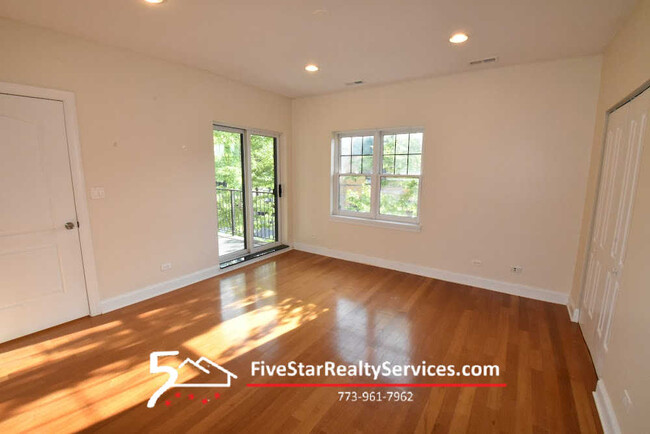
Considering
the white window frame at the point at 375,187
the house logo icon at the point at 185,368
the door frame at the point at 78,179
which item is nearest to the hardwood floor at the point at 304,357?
the house logo icon at the point at 185,368

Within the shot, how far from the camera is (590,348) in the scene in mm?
2496

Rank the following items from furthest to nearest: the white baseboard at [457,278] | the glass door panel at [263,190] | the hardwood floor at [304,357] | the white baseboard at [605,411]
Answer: the glass door panel at [263,190] → the white baseboard at [457,278] → the hardwood floor at [304,357] → the white baseboard at [605,411]

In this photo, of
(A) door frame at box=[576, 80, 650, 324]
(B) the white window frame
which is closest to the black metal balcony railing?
(B) the white window frame

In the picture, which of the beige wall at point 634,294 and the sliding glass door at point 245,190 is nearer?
the beige wall at point 634,294

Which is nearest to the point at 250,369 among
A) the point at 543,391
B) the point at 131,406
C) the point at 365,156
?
the point at 131,406

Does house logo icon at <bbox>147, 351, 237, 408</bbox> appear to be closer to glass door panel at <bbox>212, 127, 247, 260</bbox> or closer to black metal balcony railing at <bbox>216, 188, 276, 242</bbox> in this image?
glass door panel at <bbox>212, 127, 247, 260</bbox>

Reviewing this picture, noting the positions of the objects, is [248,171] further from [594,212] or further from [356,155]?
[594,212]

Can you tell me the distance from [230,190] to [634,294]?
4.56 metres

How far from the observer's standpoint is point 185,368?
2.29 meters

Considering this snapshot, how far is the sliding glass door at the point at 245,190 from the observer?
175 inches

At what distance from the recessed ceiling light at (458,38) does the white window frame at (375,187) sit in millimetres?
1445

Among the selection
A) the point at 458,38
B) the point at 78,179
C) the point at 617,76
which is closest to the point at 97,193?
the point at 78,179

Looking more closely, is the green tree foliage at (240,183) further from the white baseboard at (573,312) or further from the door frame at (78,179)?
the white baseboard at (573,312)

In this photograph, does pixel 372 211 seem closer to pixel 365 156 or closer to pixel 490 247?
pixel 365 156
